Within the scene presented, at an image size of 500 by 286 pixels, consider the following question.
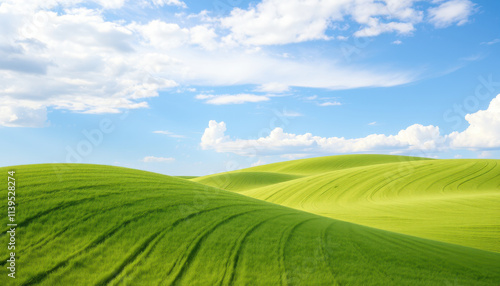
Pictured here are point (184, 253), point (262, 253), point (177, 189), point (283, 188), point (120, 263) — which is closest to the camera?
point (120, 263)

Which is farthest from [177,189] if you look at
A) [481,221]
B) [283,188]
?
[283,188]

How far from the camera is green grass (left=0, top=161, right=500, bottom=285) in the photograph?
665cm

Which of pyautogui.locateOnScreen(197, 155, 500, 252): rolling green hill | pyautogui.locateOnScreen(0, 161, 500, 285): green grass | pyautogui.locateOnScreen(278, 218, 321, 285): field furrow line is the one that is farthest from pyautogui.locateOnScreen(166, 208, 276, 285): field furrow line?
pyautogui.locateOnScreen(197, 155, 500, 252): rolling green hill

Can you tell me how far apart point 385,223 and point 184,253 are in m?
18.0

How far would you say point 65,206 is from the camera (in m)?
8.53

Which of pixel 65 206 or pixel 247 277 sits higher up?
pixel 65 206

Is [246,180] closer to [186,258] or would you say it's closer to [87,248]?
[186,258]

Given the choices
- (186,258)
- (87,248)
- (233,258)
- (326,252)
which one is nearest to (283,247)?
(326,252)

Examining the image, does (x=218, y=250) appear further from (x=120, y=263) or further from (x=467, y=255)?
(x=467, y=255)

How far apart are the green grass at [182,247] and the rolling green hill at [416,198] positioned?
8219 millimetres

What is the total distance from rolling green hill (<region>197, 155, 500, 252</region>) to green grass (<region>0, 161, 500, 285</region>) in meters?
8.22

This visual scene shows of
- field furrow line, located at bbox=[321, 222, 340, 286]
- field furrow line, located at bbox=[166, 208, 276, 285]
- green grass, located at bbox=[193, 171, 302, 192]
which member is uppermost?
field furrow line, located at bbox=[166, 208, 276, 285]

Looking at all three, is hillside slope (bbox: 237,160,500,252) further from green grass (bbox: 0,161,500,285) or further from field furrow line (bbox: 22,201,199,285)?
field furrow line (bbox: 22,201,199,285)

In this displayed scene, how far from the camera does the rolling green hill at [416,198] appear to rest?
18.0 metres
